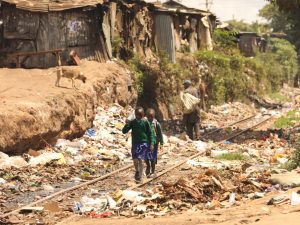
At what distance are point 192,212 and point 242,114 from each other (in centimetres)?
2102

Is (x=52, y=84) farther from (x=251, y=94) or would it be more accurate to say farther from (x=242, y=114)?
(x=251, y=94)

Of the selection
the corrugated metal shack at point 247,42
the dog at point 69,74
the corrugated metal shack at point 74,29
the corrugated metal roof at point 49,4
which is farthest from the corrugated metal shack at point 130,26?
the corrugated metal shack at point 247,42

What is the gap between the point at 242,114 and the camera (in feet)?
95.2

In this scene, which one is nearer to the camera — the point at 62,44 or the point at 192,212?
the point at 192,212

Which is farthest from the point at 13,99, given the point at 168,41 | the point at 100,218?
the point at 168,41

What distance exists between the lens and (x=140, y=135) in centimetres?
1073

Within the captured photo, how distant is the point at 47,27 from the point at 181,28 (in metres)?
12.2

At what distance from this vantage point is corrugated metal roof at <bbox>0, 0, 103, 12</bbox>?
2041 cm

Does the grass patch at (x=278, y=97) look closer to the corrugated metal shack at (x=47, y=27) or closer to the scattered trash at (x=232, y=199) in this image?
the corrugated metal shack at (x=47, y=27)

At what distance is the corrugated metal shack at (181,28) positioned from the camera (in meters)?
27.6

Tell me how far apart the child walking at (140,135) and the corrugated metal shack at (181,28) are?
1639cm

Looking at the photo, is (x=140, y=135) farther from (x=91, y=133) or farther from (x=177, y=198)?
(x=91, y=133)

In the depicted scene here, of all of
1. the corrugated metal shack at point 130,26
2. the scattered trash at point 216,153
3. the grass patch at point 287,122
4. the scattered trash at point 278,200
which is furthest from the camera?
the corrugated metal shack at point 130,26

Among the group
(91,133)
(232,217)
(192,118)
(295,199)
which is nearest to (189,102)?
(192,118)
